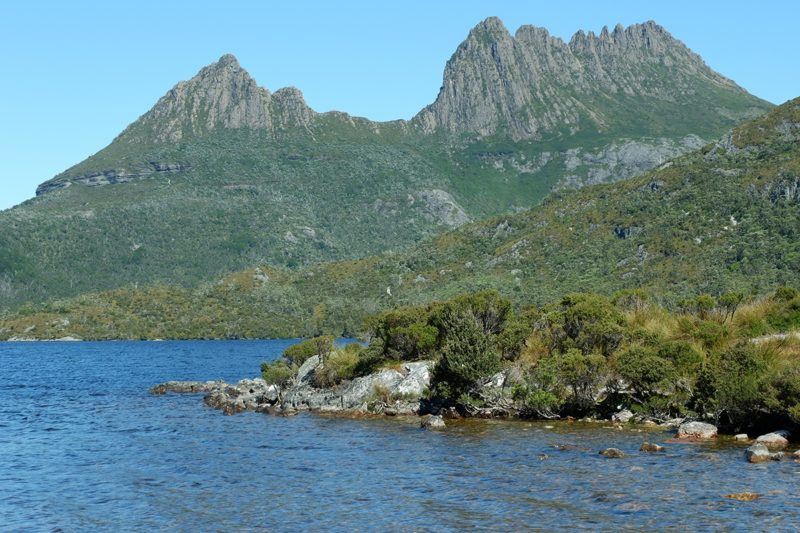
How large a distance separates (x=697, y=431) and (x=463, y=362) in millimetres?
13093

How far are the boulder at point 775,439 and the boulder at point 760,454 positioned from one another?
1.33 m

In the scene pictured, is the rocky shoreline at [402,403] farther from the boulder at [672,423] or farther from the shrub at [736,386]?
the shrub at [736,386]

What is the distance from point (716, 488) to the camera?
25000 mm

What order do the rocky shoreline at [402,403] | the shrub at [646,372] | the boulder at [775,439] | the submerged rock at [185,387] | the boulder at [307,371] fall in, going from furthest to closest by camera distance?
the submerged rock at [185,387] → the boulder at [307,371] → the shrub at [646,372] → the rocky shoreline at [402,403] → the boulder at [775,439]

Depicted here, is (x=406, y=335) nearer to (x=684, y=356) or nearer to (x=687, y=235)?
(x=684, y=356)

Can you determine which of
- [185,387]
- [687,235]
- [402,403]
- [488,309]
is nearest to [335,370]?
[402,403]

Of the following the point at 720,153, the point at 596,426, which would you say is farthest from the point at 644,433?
the point at 720,153

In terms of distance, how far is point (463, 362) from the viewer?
138 ft

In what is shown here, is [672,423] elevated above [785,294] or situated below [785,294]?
below

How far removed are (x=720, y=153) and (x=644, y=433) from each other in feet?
541

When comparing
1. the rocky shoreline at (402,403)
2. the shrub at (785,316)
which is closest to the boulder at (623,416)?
the rocky shoreline at (402,403)

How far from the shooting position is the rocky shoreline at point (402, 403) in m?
33.3

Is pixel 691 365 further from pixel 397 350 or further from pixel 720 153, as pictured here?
pixel 720 153

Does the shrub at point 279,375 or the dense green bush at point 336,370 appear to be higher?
the dense green bush at point 336,370
